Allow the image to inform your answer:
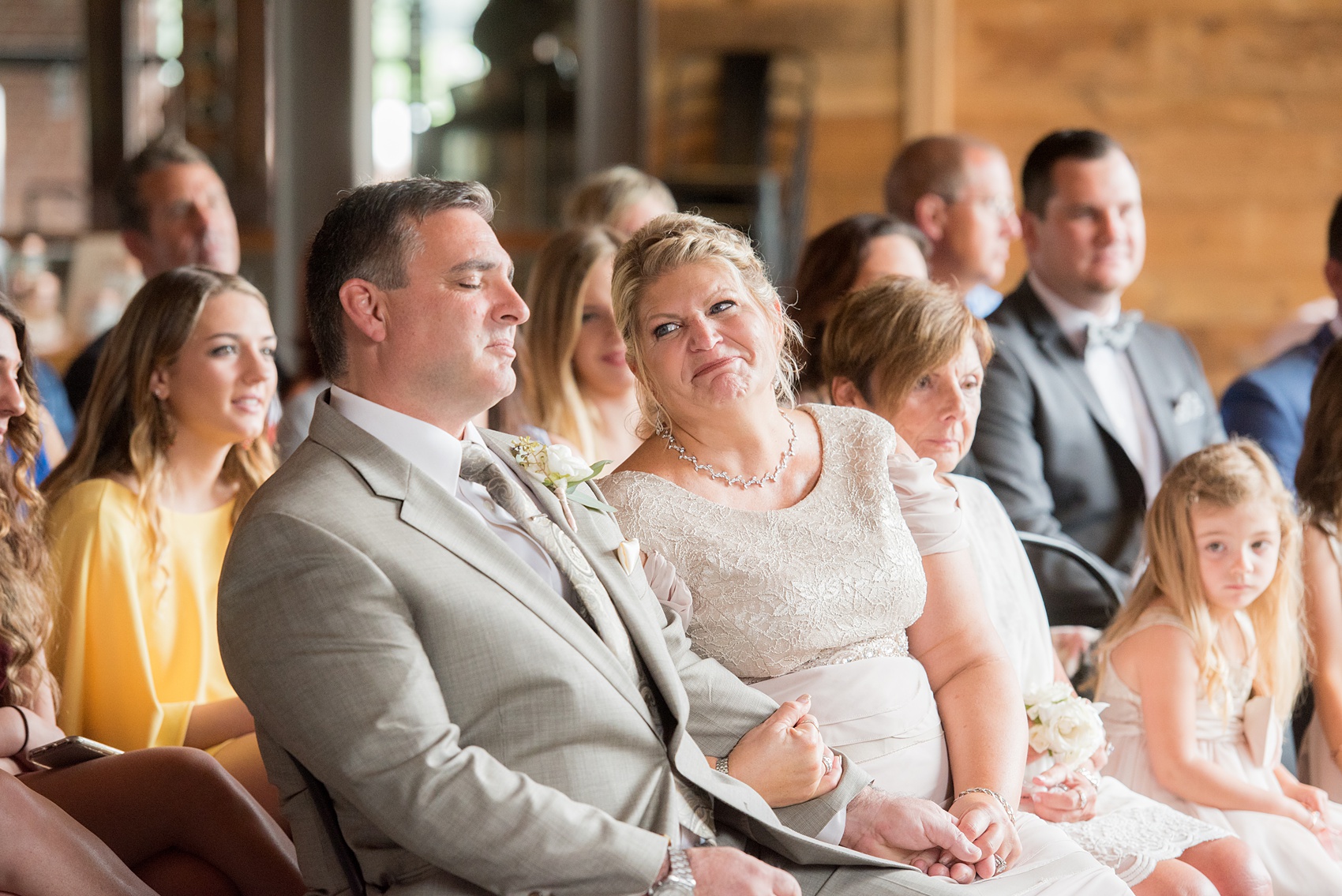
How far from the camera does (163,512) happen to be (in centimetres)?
258

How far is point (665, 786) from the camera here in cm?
176

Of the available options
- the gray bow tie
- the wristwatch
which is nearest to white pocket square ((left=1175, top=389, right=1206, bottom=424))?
the gray bow tie

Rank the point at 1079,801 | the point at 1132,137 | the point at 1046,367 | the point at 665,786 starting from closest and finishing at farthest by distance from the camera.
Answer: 1. the point at 665,786
2. the point at 1079,801
3. the point at 1046,367
4. the point at 1132,137

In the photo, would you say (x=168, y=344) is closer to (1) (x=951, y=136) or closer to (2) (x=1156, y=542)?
(2) (x=1156, y=542)

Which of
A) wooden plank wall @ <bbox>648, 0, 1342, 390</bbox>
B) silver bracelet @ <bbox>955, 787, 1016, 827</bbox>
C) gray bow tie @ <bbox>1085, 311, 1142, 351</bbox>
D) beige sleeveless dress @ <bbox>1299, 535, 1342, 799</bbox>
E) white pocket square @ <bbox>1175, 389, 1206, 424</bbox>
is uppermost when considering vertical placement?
wooden plank wall @ <bbox>648, 0, 1342, 390</bbox>

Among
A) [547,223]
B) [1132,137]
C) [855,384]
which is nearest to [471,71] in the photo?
[547,223]

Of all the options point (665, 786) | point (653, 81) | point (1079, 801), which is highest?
point (653, 81)

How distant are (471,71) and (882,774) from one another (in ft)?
16.9

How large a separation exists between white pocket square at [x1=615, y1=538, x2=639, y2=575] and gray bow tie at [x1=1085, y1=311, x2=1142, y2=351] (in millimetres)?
2077

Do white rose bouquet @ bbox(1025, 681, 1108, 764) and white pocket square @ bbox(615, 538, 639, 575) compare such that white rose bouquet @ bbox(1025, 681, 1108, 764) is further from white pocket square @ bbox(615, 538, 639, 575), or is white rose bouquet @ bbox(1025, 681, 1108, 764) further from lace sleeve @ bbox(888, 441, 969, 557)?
white pocket square @ bbox(615, 538, 639, 575)

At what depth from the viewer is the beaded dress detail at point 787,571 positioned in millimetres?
2051

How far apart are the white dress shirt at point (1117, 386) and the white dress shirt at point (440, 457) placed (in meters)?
2.18

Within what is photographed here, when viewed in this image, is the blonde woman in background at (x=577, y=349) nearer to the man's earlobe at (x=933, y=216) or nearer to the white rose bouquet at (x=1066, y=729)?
the man's earlobe at (x=933, y=216)

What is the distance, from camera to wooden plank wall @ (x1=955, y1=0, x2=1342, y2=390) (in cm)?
588
